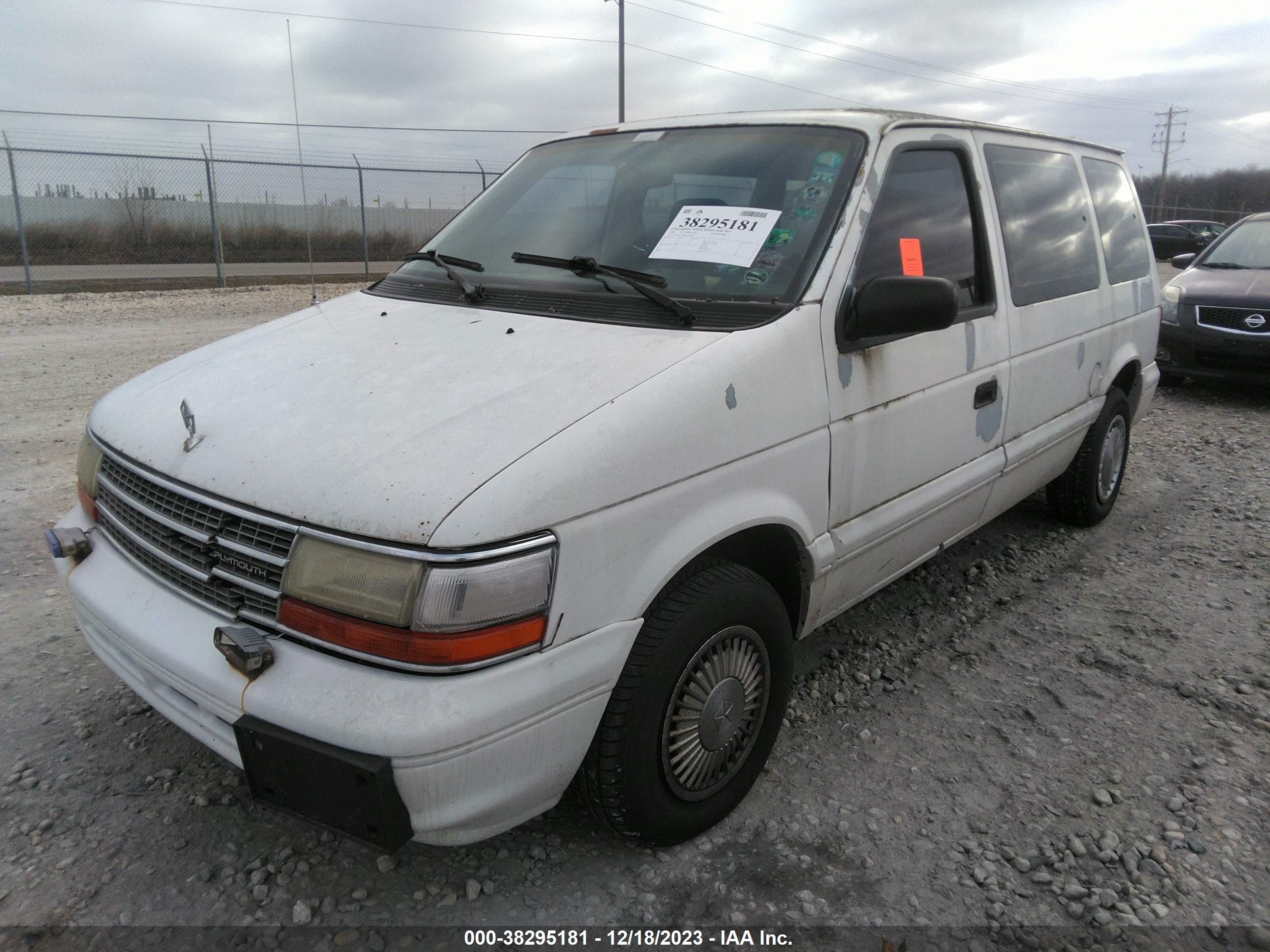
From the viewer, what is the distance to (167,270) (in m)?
16.8

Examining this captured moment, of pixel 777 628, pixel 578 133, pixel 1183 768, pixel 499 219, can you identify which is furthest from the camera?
pixel 578 133

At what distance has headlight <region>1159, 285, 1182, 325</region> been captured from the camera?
773 centimetres

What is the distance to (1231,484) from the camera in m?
5.38

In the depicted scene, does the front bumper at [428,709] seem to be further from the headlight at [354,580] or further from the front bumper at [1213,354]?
the front bumper at [1213,354]

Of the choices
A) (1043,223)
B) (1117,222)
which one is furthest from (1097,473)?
(1043,223)

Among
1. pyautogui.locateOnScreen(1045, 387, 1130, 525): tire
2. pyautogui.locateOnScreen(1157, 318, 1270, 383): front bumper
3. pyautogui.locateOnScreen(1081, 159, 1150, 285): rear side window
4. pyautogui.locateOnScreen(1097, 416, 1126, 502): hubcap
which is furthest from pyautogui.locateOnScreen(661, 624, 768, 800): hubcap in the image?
pyautogui.locateOnScreen(1157, 318, 1270, 383): front bumper

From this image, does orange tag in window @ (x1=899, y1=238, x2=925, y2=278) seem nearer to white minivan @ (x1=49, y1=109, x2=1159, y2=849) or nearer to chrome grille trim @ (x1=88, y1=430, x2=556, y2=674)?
white minivan @ (x1=49, y1=109, x2=1159, y2=849)

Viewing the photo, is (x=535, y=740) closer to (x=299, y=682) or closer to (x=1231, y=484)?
(x=299, y=682)

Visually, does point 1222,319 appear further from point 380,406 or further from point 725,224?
point 380,406

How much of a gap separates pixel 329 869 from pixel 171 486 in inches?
41.1

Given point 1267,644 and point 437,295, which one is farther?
point 1267,644

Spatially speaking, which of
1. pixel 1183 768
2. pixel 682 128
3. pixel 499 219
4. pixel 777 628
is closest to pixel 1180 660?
pixel 1183 768

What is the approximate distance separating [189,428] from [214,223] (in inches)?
604

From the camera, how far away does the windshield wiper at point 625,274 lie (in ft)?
7.85
